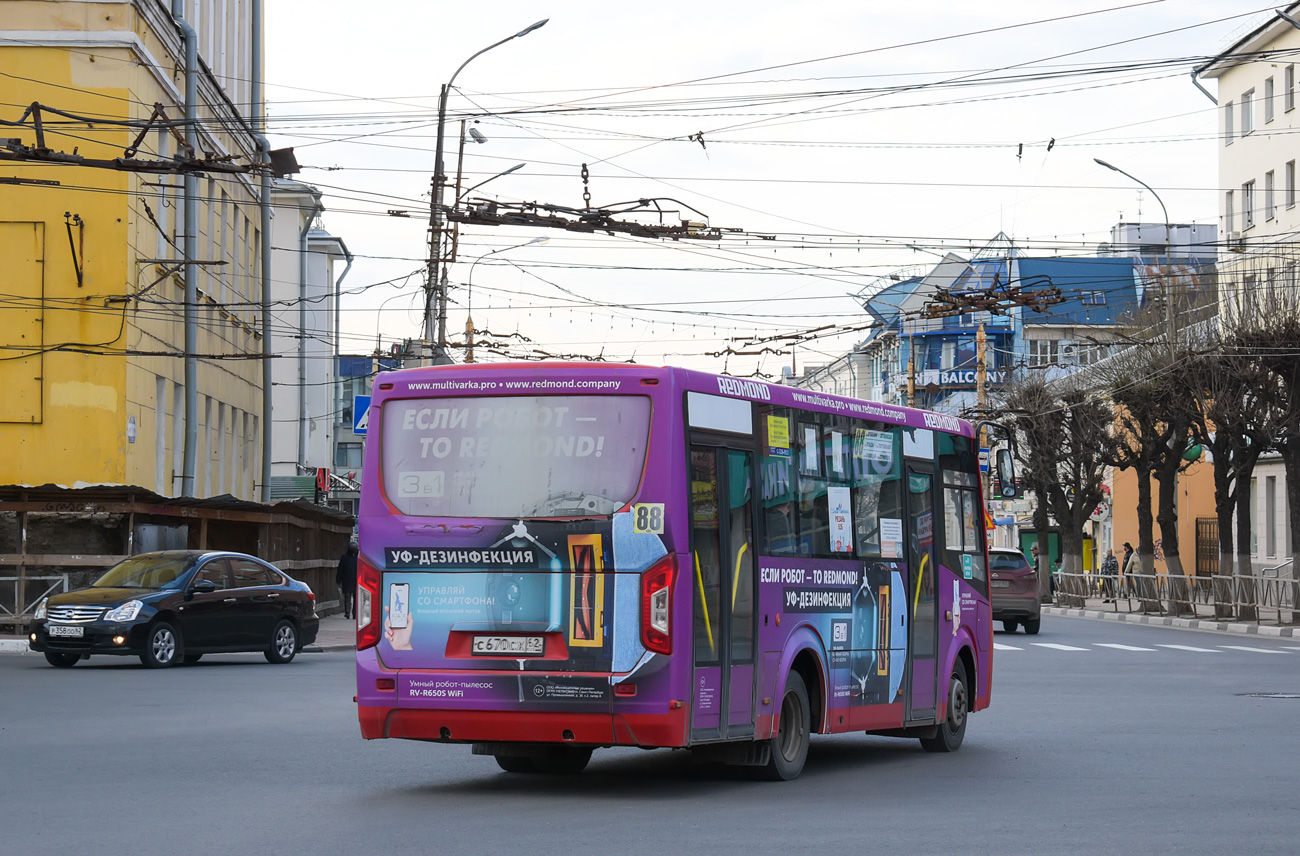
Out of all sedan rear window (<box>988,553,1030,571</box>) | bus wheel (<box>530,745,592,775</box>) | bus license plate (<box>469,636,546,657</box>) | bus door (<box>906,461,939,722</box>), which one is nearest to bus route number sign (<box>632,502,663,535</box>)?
bus license plate (<box>469,636,546,657</box>)

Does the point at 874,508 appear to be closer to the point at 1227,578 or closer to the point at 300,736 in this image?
the point at 300,736

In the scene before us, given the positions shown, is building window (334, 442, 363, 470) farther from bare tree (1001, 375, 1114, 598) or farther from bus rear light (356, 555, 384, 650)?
bus rear light (356, 555, 384, 650)

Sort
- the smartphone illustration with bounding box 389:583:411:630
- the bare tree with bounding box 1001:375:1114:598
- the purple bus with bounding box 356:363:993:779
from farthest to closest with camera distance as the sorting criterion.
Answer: the bare tree with bounding box 1001:375:1114:598 → the smartphone illustration with bounding box 389:583:411:630 → the purple bus with bounding box 356:363:993:779

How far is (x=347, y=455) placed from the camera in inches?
3964

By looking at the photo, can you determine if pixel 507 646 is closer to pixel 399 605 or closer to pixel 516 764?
pixel 399 605

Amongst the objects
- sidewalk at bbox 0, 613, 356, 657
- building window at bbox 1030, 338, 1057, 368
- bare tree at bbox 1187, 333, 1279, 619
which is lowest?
sidewalk at bbox 0, 613, 356, 657

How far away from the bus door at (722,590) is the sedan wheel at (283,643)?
15221mm

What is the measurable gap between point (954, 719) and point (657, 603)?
511 cm

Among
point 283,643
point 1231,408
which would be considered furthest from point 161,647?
point 1231,408

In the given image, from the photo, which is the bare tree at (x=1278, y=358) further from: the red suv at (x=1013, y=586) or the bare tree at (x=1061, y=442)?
the bare tree at (x=1061, y=442)

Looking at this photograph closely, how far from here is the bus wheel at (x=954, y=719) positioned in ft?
49.8

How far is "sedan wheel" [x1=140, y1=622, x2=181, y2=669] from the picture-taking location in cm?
2386

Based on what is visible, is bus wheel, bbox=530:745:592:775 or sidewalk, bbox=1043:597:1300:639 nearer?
bus wheel, bbox=530:745:592:775

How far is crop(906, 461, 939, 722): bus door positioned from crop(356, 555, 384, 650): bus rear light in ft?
15.4
